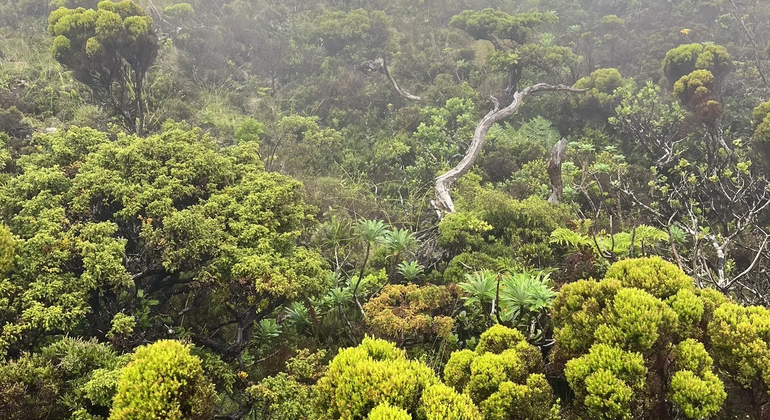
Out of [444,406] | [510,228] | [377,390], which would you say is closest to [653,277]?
[444,406]

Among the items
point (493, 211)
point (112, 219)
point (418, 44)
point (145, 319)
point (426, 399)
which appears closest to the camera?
point (426, 399)

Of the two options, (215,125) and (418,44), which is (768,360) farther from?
(418,44)

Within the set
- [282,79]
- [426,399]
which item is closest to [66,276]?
[426,399]

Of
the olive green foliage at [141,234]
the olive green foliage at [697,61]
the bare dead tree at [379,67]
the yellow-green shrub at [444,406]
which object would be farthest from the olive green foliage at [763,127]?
the yellow-green shrub at [444,406]

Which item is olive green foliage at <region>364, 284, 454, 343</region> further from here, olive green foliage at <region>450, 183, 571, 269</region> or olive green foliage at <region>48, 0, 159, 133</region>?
olive green foliage at <region>48, 0, 159, 133</region>

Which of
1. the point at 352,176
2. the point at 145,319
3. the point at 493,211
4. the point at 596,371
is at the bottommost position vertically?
the point at 352,176

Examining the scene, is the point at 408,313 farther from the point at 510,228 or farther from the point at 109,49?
the point at 109,49
